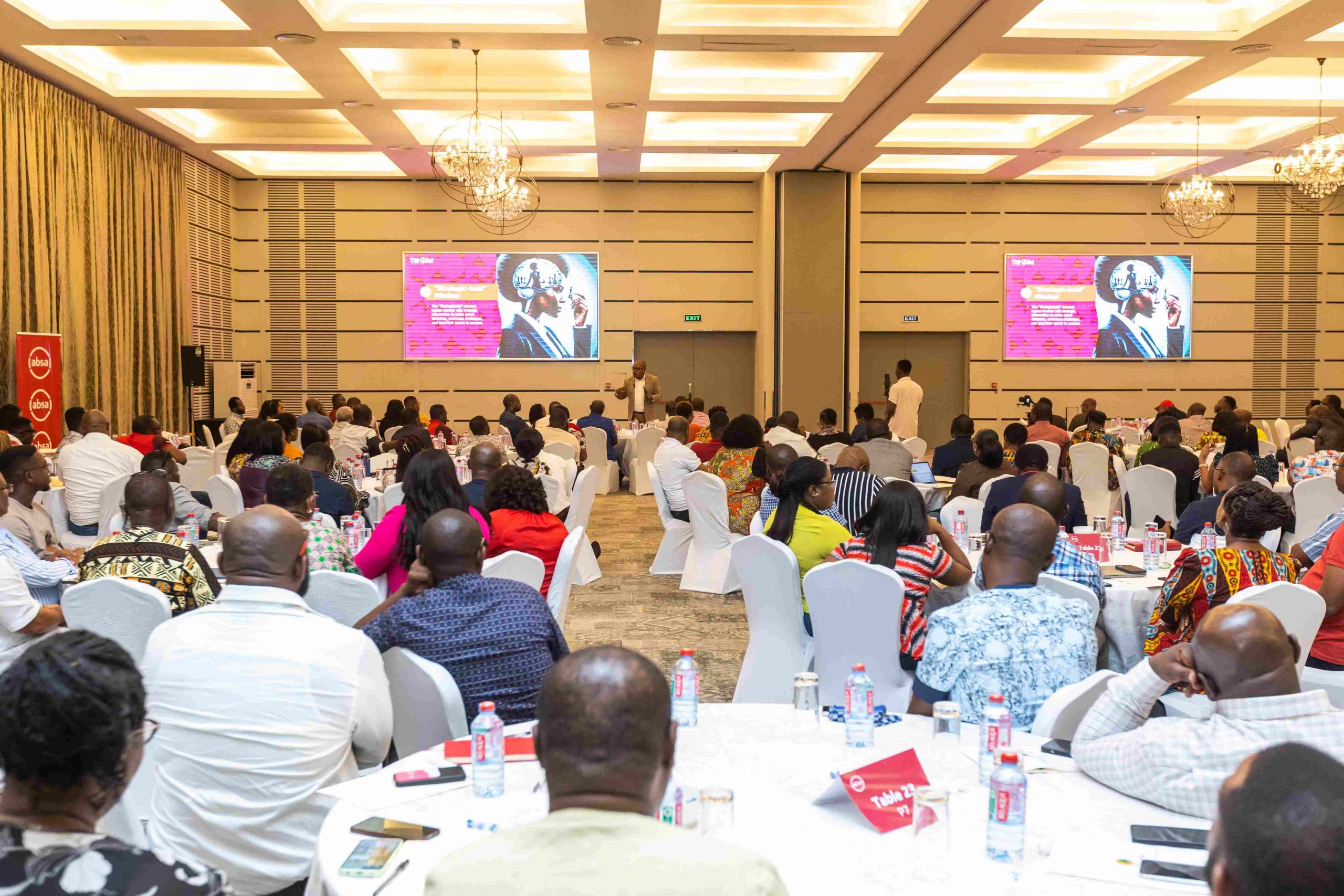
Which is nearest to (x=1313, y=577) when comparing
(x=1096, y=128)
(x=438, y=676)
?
(x=438, y=676)

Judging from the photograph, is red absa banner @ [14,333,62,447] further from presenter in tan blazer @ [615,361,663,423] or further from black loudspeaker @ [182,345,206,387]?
presenter in tan blazer @ [615,361,663,423]

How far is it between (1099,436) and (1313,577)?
6.18m

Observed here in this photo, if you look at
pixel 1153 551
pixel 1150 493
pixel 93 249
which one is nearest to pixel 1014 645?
pixel 1153 551

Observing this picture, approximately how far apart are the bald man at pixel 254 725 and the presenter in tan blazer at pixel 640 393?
41.0ft

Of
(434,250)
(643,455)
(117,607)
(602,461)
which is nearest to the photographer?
(117,607)

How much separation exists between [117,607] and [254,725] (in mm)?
1379

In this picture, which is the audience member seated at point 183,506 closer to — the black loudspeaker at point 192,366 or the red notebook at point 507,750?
the red notebook at point 507,750

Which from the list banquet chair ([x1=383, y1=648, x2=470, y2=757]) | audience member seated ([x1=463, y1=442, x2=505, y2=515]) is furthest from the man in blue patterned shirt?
audience member seated ([x1=463, y1=442, x2=505, y2=515])

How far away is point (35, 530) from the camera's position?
17.9ft

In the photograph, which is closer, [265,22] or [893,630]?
[893,630]

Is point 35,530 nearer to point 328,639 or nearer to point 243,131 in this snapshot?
point 328,639

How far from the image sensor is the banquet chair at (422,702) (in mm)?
2760

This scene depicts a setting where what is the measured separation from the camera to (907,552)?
13.3 ft

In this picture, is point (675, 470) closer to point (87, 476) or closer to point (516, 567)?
point (87, 476)
